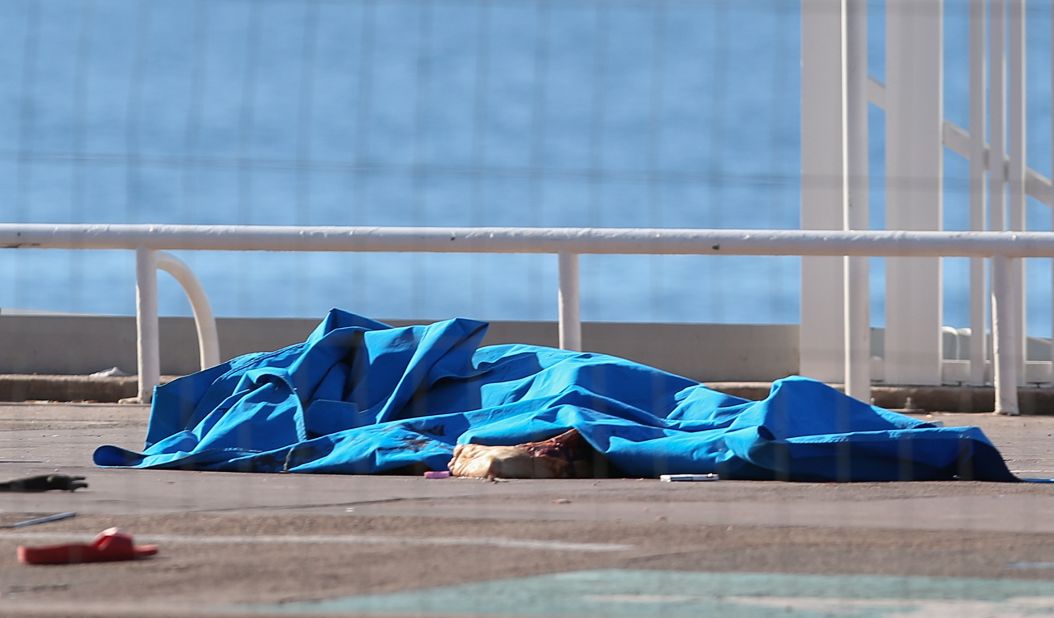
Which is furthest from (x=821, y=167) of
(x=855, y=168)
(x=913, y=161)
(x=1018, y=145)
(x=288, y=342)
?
(x=288, y=342)

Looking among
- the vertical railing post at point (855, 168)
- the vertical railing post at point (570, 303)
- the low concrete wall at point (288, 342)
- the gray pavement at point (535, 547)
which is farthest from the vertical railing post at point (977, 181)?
the gray pavement at point (535, 547)

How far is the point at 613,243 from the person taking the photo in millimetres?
9156

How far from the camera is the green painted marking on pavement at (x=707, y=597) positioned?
3.10 metres

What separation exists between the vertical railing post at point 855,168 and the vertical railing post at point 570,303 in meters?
1.55

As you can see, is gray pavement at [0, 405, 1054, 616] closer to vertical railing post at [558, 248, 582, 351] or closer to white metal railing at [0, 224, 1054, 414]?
vertical railing post at [558, 248, 582, 351]

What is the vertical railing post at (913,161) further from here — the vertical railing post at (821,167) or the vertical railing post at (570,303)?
the vertical railing post at (570,303)

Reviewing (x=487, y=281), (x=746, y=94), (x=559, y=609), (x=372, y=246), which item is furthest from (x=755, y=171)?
(x=372, y=246)

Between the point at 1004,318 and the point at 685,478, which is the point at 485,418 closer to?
the point at 685,478

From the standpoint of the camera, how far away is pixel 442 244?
9.23 meters

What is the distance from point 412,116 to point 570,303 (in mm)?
3516

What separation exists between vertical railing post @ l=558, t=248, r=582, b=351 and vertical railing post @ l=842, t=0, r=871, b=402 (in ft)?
5.09

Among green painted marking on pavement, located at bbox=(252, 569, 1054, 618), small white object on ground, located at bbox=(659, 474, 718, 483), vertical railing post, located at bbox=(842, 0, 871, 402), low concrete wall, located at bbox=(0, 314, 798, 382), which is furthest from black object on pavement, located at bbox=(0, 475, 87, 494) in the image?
low concrete wall, located at bbox=(0, 314, 798, 382)

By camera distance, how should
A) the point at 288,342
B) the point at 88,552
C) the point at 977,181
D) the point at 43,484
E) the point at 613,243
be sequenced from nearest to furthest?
the point at 88,552
the point at 43,484
the point at 613,243
the point at 977,181
the point at 288,342

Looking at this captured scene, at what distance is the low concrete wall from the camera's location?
11.8 meters
